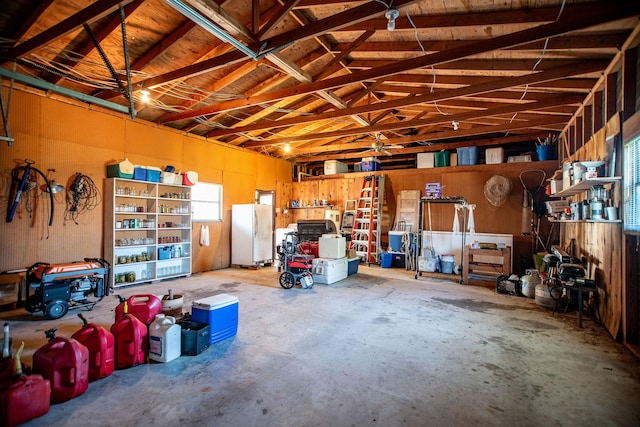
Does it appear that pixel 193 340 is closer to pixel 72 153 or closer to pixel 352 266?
pixel 72 153

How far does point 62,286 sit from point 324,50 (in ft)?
17.2

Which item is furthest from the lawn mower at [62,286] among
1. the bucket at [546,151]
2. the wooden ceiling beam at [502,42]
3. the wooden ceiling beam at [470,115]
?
the bucket at [546,151]

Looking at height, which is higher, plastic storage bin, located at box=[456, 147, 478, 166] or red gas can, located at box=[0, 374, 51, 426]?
plastic storage bin, located at box=[456, 147, 478, 166]

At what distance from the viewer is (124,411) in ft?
7.14

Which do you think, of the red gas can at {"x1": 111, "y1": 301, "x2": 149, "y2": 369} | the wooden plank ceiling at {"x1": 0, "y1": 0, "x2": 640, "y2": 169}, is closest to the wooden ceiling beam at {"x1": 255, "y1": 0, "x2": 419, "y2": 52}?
the wooden plank ceiling at {"x1": 0, "y1": 0, "x2": 640, "y2": 169}

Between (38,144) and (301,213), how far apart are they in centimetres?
697

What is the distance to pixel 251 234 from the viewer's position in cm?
789

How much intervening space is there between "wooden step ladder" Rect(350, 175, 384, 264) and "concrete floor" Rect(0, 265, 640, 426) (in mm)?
4211

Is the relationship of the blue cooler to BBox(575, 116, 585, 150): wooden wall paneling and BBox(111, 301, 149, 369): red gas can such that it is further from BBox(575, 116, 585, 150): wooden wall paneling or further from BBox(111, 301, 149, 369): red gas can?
BBox(575, 116, 585, 150): wooden wall paneling

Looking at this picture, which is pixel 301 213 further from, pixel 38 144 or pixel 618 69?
pixel 618 69

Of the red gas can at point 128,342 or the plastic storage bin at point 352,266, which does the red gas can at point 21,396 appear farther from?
the plastic storage bin at point 352,266

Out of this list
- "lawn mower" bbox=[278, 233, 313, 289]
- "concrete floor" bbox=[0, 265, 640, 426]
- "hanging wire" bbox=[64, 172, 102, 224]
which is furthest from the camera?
"lawn mower" bbox=[278, 233, 313, 289]

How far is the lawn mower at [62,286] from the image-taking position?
4008 millimetres

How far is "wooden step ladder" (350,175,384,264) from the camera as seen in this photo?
8859mm
